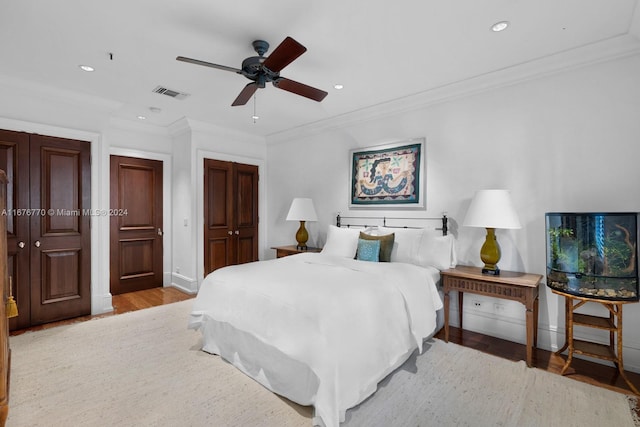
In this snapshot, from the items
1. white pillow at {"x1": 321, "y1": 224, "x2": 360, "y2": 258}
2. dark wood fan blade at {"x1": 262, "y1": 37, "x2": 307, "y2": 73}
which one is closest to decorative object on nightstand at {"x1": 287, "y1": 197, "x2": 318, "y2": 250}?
white pillow at {"x1": 321, "y1": 224, "x2": 360, "y2": 258}

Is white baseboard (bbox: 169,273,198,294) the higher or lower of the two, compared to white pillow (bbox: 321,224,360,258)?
lower

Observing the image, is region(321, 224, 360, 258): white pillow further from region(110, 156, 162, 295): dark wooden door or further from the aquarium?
region(110, 156, 162, 295): dark wooden door

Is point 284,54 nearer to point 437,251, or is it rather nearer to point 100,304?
point 437,251

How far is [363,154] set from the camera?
432 centimetres

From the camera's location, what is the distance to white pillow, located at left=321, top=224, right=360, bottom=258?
3.76 meters

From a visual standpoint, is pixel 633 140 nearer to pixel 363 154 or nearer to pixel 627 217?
pixel 627 217

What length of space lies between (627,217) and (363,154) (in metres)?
2.75

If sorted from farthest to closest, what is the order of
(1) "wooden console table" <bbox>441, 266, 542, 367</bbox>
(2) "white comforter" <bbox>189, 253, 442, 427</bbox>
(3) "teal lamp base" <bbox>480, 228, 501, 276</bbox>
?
(3) "teal lamp base" <bbox>480, 228, 501, 276</bbox>, (1) "wooden console table" <bbox>441, 266, 542, 367</bbox>, (2) "white comforter" <bbox>189, 253, 442, 427</bbox>

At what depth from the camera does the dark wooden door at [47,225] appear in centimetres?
334

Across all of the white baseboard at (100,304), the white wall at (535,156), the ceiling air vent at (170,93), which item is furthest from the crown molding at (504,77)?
the white baseboard at (100,304)

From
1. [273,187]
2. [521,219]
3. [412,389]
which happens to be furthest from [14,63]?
[521,219]

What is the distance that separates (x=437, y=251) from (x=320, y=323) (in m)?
1.80

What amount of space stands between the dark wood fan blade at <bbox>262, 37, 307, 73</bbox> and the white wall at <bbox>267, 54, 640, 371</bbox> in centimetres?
207

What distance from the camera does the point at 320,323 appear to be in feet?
6.23
